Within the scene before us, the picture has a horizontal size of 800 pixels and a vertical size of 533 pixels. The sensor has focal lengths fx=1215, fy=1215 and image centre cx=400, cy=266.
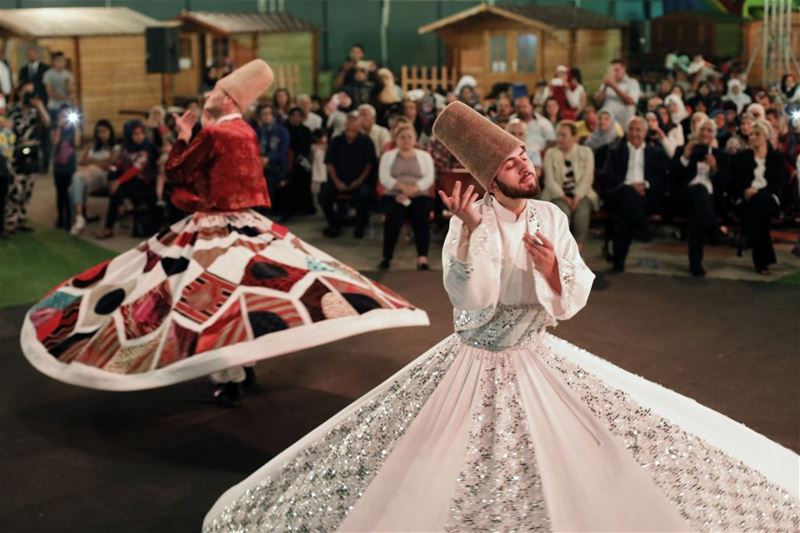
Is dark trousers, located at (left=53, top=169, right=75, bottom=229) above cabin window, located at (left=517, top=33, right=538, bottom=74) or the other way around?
the other way around

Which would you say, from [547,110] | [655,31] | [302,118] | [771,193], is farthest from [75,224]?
[655,31]

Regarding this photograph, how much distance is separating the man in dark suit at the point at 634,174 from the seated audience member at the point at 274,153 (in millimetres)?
3635

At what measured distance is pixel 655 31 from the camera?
22562 millimetres

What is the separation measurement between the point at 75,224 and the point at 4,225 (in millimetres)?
687

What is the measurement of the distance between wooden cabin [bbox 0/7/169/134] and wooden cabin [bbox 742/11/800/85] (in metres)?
9.69

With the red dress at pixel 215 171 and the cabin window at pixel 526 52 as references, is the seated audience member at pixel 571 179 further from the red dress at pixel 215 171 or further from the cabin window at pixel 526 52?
the cabin window at pixel 526 52

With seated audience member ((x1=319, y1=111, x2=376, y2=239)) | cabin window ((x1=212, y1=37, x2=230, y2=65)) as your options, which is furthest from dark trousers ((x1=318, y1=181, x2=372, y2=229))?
cabin window ((x1=212, y1=37, x2=230, y2=65))

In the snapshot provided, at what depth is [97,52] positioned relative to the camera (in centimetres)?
1956

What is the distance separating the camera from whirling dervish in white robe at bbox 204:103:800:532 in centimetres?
357

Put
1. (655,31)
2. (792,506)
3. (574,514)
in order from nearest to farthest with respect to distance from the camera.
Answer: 1. (574,514)
2. (792,506)
3. (655,31)

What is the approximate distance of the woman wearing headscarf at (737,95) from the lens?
14.5m

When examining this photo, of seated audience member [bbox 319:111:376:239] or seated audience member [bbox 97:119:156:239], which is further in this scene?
seated audience member [bbox 97:119:156:239]

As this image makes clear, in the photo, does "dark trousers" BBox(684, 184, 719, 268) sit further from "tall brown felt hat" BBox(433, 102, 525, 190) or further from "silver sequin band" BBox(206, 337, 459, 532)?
"tall brown felt hat" BBox(433, 102, 525, 190)

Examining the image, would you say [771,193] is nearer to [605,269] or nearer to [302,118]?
[605,269]
